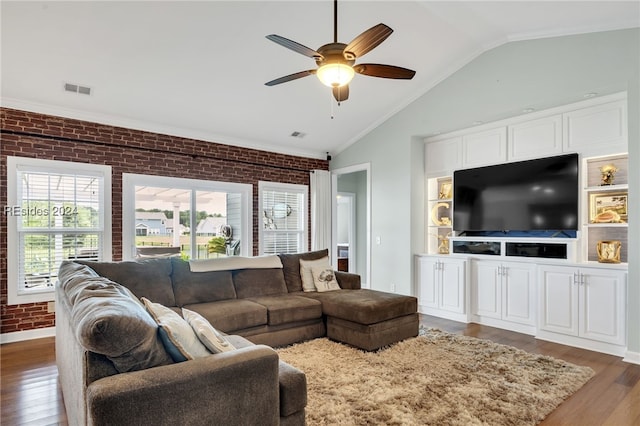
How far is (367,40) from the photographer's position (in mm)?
2621

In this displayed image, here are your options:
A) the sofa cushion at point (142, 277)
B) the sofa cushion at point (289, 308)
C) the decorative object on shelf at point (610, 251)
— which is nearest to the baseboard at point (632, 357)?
the decorative object on shelf at point (610, 251)

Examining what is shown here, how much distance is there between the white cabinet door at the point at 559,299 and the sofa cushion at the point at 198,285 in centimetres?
348

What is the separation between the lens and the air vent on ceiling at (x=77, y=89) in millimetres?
4095

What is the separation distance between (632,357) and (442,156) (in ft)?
10.6

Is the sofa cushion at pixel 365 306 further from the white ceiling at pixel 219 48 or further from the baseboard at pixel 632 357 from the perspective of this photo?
the white ceiling at pixel 219 48

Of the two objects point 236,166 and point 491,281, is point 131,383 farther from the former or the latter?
point 236,166

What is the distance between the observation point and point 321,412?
2.44 m

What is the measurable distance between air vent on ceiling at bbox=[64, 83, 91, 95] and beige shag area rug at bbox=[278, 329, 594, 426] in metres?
3.61

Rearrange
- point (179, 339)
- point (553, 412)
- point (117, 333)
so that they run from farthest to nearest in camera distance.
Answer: point (553, 412) < point (179, 339) < point (117, 333)

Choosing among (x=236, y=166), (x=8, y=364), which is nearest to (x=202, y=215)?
(x=236, y=166)

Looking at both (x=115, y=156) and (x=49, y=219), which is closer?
(x=49, y=219)

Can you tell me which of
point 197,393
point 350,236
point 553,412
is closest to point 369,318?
point 553,412

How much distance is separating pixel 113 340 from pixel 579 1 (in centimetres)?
444

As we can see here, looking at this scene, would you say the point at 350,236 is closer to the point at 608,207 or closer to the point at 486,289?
the point at 486,289
